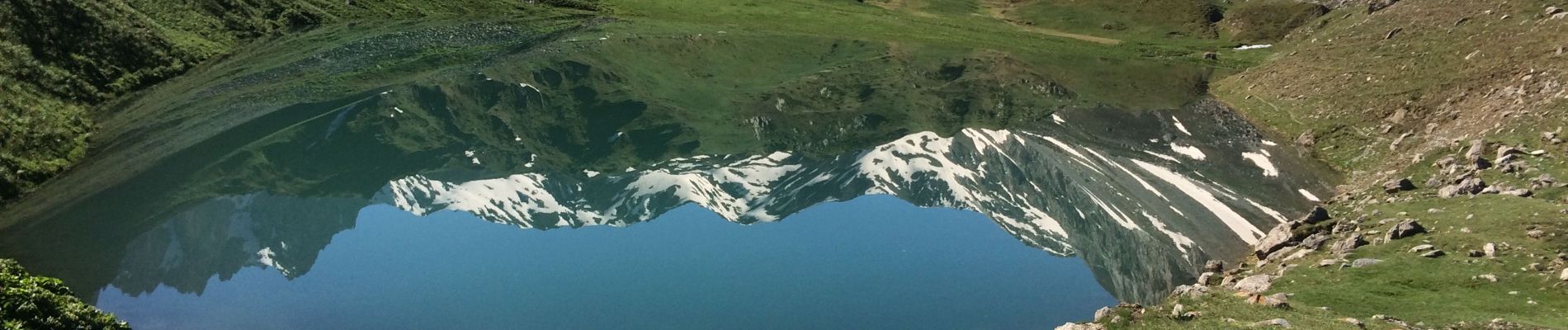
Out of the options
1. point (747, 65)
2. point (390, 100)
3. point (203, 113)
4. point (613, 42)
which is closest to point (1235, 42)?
point (747, 65)

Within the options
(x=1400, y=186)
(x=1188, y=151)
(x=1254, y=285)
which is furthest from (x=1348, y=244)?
(x=1188, y=151)

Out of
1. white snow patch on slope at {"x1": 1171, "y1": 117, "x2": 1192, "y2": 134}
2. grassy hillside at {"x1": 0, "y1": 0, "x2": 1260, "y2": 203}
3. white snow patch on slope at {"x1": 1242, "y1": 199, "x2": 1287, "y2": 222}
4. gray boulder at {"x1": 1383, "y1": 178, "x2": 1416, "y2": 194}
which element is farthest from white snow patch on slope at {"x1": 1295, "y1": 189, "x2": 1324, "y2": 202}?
grassy hillside at {"x1": 0, "y1": 0, "x2": 1260, "y2": 203}

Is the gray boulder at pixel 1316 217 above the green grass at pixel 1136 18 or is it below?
below

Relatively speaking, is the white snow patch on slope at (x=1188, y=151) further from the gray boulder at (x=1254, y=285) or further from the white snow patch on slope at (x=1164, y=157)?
the gray boulder at (x=1254, y=285)

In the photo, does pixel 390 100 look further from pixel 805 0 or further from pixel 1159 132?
pixel 805 0

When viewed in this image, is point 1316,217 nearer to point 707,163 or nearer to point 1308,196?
point 1308,196

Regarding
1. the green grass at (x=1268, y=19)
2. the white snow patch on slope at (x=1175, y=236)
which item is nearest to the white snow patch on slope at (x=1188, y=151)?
the white snow patch on slope at (x=1175, y=236)
